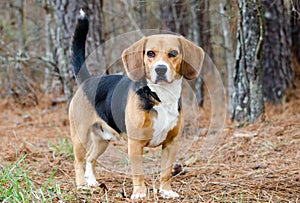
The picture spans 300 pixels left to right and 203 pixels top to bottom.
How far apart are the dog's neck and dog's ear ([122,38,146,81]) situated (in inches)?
3.8

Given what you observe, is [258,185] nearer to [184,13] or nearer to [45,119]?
[45,119]

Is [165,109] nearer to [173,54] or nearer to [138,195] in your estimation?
[173,54]

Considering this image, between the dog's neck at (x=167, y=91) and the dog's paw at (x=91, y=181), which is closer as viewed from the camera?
the dog's neck at (x=167, y=91)

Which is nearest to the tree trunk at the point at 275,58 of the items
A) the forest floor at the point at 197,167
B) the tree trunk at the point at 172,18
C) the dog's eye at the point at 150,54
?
the forest floor at the point at 197,167

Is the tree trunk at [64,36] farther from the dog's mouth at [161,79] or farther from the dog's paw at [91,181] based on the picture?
the dog's mouth at [161,79]

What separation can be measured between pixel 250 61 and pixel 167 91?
2.69 meters

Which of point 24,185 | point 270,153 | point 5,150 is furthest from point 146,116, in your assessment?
point 5,150

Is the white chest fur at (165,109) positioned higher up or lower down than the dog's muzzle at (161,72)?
lower down

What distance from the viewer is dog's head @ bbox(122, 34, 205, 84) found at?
3.07 m

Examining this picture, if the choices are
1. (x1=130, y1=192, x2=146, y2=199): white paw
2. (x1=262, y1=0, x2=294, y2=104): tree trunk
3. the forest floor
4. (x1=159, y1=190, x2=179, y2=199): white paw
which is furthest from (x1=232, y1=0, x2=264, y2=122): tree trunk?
(x1=130, y1=192, x2=146, y2=199): white paw

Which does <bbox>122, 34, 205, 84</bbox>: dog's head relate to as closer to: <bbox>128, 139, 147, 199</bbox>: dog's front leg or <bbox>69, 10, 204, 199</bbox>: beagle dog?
<bbox>69, 10, 204, 199</bbox>: beagle dog

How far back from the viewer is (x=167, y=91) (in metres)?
3.28

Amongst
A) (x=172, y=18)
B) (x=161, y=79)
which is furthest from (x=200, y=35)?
(x=161, y=79)

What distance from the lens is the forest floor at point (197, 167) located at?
323 cm
